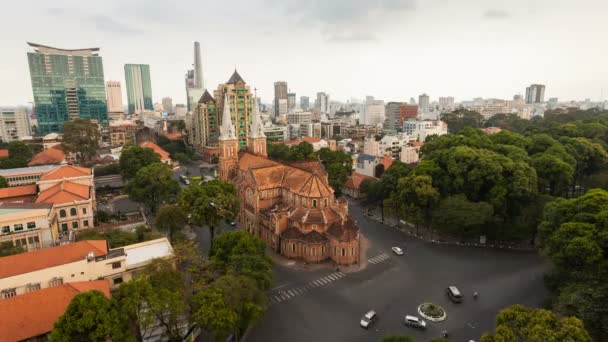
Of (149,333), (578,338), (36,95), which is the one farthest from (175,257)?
(36,95)

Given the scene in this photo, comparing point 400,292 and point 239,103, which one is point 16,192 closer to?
point 400,292

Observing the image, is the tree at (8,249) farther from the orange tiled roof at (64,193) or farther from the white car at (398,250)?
the white car at (398,250)

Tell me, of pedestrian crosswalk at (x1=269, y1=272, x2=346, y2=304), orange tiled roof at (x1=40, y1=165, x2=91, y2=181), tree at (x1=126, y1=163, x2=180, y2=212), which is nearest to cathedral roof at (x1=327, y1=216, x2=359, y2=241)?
pedestrian crosswalk at (x1=269, y1=272, x2=346, y2=304)

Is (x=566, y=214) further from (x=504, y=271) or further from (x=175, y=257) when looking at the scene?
(x=175, y=257)

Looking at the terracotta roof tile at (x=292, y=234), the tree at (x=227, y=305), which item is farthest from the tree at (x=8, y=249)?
the terracotta roof tile at (x=292, y=234)

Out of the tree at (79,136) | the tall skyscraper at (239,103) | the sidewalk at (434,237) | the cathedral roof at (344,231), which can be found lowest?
the sidewalk at (434,237)
